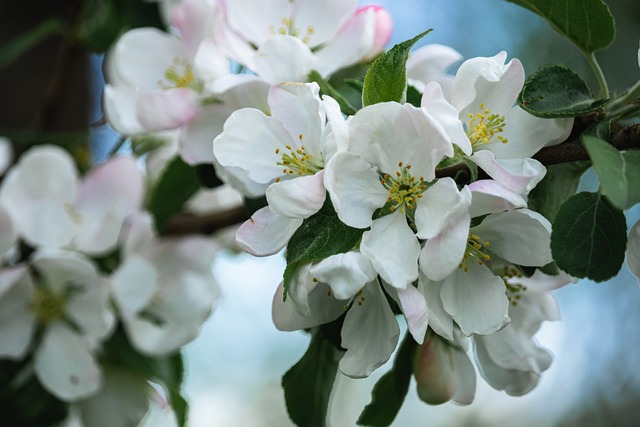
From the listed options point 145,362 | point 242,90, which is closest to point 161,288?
point 145,362

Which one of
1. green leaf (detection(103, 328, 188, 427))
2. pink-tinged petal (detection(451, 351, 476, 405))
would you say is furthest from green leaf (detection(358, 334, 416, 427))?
green leaf (detection(103, 328, 188, 427))

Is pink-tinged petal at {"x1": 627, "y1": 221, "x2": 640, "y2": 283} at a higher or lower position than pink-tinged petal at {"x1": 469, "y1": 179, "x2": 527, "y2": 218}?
lower

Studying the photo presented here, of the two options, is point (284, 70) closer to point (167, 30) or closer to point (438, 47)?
point (438, 47)

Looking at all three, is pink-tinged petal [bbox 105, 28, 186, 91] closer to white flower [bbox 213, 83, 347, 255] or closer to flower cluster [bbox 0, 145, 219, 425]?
flower cluster [bbox 0, 145, 219, 425]

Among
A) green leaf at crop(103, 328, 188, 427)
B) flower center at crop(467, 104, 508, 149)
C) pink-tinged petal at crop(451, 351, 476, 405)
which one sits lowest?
green leaf at crop(103, 328, 188, 427)

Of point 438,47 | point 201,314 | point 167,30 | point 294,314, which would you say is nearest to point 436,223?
point 294,314

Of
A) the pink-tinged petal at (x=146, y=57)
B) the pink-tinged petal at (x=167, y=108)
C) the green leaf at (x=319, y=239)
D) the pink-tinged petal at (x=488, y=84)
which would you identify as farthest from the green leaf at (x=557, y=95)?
the pink-tinged petal at (x=146, y=57)

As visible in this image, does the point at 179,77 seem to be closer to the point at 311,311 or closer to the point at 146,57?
the point at 146,57
